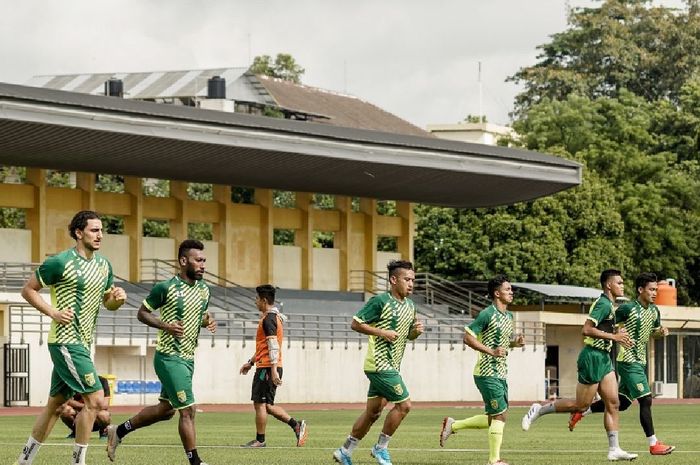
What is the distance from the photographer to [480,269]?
6681 centimetres

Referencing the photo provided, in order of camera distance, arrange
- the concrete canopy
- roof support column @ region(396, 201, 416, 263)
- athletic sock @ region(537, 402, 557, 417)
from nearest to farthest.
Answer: athletic sock @ region(537, 402, 557, 417), the concrete canopy, roof support column @ region(396, 201, 416, 263)

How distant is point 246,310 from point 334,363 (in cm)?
344

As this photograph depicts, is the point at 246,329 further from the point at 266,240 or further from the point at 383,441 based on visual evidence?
the point at 383,441

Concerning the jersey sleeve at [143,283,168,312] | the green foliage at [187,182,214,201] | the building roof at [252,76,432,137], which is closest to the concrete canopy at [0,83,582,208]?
the building roof at [252,76,432,137]

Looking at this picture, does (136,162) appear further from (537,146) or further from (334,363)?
(537,146)

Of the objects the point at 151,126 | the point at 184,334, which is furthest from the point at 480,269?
the point at 184,334

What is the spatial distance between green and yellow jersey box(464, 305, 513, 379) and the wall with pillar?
1342 inches

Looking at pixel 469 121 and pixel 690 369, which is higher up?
pixel 469 121

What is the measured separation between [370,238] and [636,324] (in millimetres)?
42545

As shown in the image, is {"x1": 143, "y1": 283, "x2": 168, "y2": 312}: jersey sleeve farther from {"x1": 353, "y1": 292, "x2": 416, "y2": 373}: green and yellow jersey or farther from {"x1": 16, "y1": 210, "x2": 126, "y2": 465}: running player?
{"x1": 353, "y1": 292, "x2": 416, "y2": 373}: green and yellow jersey

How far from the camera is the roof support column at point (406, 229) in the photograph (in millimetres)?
64250

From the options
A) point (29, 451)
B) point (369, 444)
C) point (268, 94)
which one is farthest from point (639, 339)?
point (268, 94)

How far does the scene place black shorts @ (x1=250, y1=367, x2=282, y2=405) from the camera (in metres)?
22.4

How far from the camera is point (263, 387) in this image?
22.6 meters
